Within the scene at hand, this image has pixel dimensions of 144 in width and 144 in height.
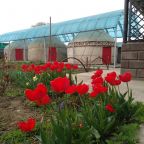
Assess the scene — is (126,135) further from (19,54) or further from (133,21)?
(19,54)

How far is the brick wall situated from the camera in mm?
8008

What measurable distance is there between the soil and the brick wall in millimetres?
3574

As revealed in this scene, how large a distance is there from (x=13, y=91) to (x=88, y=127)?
406cm

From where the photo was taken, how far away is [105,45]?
27422 mm

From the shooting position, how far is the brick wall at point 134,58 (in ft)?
26.3

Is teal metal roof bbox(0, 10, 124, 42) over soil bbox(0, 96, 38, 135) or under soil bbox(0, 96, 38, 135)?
over

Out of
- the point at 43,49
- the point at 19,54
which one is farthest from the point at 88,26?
the point at 19,54

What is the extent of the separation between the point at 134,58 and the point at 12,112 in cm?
459

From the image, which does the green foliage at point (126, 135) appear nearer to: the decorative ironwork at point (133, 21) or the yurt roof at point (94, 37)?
the decorative ironwork at point (133, 21)

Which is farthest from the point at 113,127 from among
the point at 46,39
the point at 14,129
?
the point at 46,39

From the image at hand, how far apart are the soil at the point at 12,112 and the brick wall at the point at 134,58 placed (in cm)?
357

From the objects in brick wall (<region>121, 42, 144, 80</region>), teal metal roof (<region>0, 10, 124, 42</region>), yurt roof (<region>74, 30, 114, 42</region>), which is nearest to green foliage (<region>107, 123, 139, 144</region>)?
brick wall (<region>121, 42, 144, 80</region>)

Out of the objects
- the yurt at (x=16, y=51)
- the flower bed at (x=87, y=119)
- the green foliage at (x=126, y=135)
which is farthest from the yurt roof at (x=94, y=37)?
the green foliage at (x=126, y=135)

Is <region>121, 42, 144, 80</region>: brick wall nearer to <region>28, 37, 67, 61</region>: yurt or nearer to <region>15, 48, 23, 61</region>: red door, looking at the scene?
<region>28, 37, 67, 61</region>: yurt
